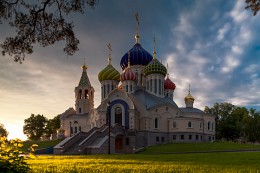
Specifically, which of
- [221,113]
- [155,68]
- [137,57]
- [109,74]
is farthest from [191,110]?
[221,113]

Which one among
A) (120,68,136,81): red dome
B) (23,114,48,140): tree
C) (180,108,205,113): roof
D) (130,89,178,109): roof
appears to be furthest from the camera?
(23,114,48,140): tree

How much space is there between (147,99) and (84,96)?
16.2 meters

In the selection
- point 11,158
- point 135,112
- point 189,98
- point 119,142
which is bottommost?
point 119,142

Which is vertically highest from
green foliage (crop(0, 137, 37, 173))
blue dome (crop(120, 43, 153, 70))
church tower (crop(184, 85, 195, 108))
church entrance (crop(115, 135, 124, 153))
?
blue dome (crop(120, 43, 153, 70))

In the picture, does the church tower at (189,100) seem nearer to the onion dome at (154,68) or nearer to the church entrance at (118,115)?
the onion dome at (154,68)

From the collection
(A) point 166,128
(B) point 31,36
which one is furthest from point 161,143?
(B) point 31,36

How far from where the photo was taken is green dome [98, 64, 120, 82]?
66.2 m

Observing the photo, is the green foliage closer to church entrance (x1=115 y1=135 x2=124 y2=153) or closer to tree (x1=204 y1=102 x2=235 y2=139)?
A: church entrance (x1=115 y1=135 x2=124 y2=153)

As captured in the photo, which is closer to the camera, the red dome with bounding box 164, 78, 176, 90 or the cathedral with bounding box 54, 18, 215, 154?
the cathedral with bounding box 54, 18, 215, 154

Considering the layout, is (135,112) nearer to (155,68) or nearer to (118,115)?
(118,115)

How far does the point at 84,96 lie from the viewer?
6788 centimetres

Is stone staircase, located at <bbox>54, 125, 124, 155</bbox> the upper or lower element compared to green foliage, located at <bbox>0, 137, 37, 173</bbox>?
→ lower

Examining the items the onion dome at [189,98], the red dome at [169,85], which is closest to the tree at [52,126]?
the red dome at [169,85]

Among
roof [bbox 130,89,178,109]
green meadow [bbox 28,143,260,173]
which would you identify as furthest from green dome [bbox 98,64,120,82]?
green meadow [bbox 28,143,260,173]
